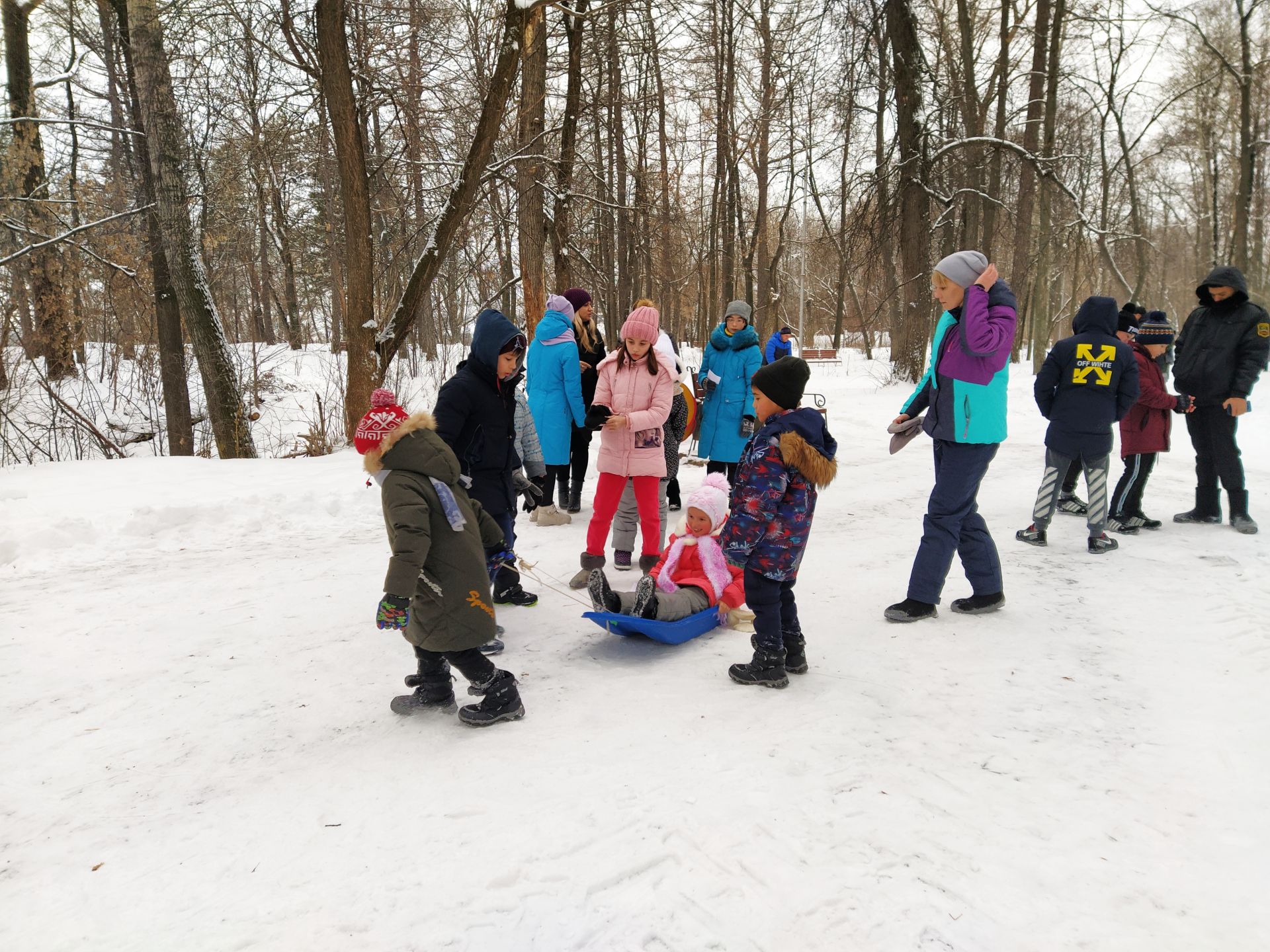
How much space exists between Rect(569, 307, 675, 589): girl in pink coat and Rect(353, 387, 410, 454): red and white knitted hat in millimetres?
1965

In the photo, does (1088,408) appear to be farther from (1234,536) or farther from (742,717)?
(742,717)

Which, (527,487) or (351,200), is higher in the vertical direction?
(351,200)

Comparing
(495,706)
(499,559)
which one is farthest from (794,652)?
(499,559)

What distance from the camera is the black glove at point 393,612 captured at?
2984 mm

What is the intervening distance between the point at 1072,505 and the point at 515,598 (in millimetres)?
5293

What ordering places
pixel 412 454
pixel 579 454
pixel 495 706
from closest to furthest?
pixel 412 454
pixel 495 706
pixel 579 454

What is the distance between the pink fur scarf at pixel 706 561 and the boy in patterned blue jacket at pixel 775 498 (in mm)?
819

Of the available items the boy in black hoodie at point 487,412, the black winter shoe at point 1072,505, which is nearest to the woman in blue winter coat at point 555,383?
the boy in black hoodie at point 487,412

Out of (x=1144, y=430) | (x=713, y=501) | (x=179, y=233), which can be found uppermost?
(x=179, y=233)

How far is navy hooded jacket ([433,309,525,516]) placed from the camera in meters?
4.20

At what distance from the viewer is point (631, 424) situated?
5129 mm

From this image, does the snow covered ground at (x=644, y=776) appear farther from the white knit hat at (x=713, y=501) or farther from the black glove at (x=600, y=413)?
the black glove at (x=600, y=413)

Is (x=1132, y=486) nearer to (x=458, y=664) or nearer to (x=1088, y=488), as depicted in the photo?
(x=1088, y=488)

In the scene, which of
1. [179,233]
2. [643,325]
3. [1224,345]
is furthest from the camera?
[179,233]
